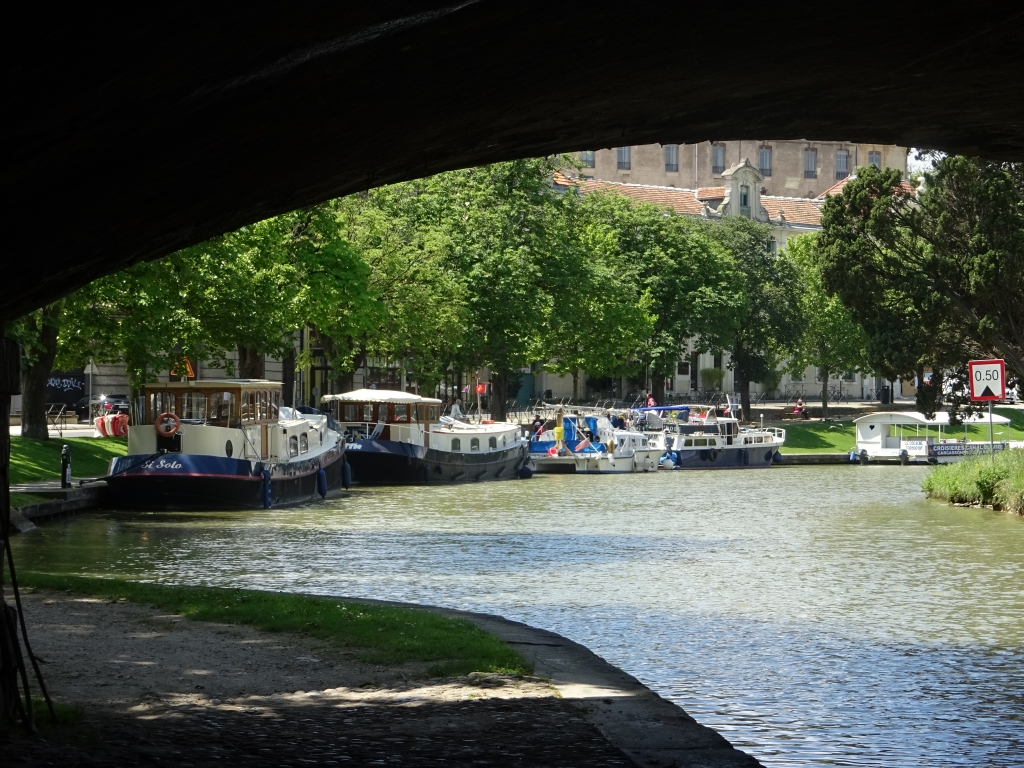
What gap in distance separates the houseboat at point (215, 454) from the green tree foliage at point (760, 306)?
47.0 metres

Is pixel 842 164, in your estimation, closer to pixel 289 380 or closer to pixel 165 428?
pixel 289 380

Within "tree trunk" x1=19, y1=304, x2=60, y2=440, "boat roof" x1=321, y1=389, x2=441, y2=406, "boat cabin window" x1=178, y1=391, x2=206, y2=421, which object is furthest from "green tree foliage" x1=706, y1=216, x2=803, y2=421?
"boat cabin window" x1=178, y1=391, x2=206, y2=421

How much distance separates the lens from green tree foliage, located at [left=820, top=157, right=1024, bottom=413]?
125 ft

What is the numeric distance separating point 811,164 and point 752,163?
8410 millimetres

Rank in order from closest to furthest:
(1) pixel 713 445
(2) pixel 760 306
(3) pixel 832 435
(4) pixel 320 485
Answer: (4) pixel 320 485
(1) pixel 713 445
(3) pixel 832 435
(2) pixel 760 306

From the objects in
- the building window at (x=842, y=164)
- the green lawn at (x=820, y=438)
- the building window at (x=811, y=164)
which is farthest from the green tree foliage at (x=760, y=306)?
the building window at (x=842, y=164)

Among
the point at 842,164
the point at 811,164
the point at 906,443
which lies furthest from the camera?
the point at 842,164

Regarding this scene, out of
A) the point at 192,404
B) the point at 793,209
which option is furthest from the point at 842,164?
the point at 192,404

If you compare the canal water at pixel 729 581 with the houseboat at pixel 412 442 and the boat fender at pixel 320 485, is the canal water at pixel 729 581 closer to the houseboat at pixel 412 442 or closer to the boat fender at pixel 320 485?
the boat fender at pixel 320 485

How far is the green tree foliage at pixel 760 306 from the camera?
8344cm

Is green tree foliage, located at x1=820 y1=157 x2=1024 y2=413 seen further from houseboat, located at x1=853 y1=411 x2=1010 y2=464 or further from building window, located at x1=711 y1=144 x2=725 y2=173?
building window, located at x1=711 y1=144 x2=725 y2=173

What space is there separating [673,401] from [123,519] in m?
63.4

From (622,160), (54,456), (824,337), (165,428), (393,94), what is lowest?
(54,456)

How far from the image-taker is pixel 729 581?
21125 mm
